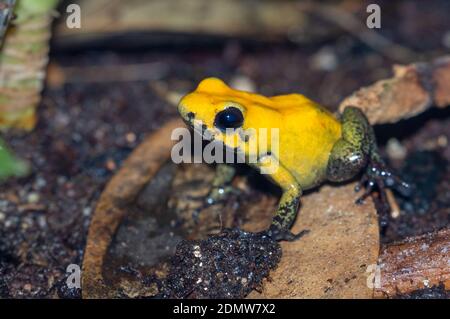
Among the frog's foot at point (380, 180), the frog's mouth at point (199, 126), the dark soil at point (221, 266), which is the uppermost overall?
the frog's mouth at point (199, 126)

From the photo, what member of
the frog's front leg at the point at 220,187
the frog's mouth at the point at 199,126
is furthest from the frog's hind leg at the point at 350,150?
the frog's mouth at the point at 199,126

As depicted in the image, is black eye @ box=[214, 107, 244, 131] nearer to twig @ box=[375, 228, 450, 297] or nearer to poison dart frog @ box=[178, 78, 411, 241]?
poison dart frog @ box=[178, 78, 411, 241]

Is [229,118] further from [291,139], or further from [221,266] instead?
[221,266]

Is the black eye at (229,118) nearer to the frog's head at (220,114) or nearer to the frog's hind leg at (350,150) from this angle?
the frog's head at (220,114)

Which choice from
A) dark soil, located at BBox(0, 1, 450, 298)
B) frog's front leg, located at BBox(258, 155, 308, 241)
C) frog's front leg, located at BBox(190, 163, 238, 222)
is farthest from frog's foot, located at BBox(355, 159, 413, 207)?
frog's front leg, located at BBox(190, 163, 238, 222)

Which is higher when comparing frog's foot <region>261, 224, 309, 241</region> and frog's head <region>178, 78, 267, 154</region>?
frog's head <region>178, 78, 267, 154</region>

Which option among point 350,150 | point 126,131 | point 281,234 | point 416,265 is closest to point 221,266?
point 281,234
